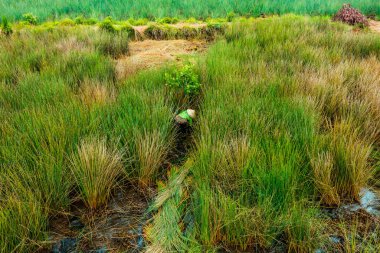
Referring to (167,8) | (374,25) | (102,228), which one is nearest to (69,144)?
(102,228)

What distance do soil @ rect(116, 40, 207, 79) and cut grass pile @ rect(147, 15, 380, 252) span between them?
1.00m

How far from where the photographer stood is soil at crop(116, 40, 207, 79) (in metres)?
4.23

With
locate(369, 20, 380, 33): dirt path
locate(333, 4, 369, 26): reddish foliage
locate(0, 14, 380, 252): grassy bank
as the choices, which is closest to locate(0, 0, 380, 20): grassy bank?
locate(369, 20, 380, 33): dirt path

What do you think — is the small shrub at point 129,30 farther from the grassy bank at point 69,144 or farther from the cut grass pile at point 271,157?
the cut grass pile at point 271,157

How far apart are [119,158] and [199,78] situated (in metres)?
1.72

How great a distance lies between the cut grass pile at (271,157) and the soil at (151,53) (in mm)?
998

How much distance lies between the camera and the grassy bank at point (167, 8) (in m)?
8.76

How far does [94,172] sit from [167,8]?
767 cm

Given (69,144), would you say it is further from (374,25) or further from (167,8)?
(374,25)

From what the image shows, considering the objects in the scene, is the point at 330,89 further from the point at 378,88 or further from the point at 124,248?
the point at 124,248

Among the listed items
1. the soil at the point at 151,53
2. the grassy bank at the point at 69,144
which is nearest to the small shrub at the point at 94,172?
the grassy bank at the point at 69,144

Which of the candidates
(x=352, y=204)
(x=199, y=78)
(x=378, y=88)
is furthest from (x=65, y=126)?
(x=378, y=88)

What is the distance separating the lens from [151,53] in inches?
212

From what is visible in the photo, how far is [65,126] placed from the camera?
2.49 meters
